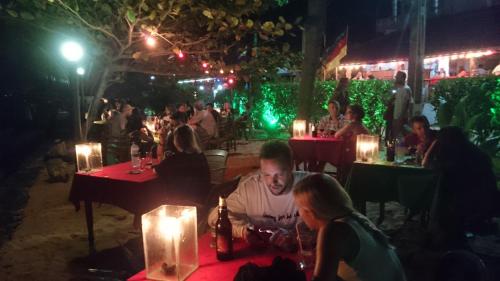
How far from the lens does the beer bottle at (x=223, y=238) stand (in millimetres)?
2316

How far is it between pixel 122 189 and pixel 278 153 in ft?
8.20

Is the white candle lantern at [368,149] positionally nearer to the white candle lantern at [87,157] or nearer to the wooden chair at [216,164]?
the wooden chair at [216,164]

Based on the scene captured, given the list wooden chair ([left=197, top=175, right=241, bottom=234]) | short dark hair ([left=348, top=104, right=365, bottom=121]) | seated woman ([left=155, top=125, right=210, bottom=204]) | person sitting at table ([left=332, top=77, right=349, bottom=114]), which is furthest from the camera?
A: person sitting at table ([left=332, top=77, right=349, bottom=114])

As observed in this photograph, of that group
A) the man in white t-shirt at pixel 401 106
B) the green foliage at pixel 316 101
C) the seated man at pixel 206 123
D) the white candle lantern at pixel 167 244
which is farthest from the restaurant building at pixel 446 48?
the white candle lantern at pixel 167 244

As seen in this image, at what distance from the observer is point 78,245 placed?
5.13 meters

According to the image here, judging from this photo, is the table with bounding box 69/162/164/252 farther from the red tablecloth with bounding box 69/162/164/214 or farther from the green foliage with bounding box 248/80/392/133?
the green foliage with bounding box 248/80/392/133

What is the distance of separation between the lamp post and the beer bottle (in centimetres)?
525

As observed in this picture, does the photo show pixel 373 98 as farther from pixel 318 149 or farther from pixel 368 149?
pixel 368 149

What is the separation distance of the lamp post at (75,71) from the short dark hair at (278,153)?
486 cm

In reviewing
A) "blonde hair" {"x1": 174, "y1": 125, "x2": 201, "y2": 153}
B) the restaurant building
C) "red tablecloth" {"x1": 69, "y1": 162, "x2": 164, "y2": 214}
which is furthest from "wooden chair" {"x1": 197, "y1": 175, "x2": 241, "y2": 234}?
the restaurant building

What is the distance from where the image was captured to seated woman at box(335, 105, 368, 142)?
690cm

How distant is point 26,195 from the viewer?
806cm

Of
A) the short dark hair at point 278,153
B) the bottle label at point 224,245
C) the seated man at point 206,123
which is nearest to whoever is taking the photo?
the bottle label at point 224,245

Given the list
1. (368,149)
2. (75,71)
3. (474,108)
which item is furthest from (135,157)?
(474,108)
